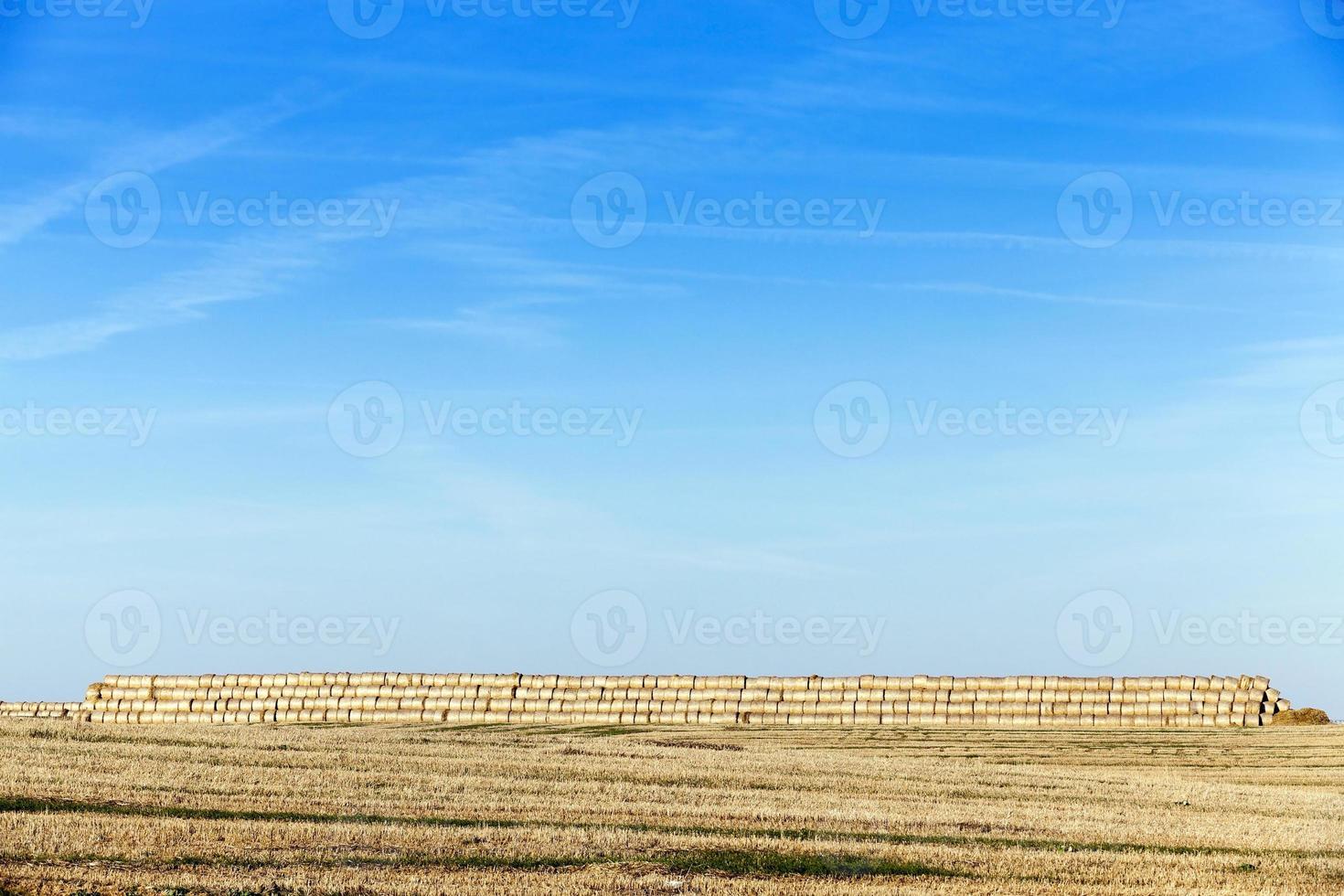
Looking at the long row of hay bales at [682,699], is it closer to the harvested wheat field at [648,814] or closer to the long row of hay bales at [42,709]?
the long row of hay bales at [42,709]

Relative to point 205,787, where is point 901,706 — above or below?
above

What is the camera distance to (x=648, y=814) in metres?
18.4

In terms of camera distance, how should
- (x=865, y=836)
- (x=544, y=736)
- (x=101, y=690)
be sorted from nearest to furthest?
1. (x=865, y=836)
2. (x=544, y=736)
3. (x=101, y=690)

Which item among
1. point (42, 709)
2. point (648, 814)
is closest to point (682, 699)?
point (648, 814)

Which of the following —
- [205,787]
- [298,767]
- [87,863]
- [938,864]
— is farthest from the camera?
[298,767]

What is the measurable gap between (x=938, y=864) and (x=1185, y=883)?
7.66 ft

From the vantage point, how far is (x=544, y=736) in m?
30.8

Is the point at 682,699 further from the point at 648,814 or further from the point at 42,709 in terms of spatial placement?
the point at 42,709

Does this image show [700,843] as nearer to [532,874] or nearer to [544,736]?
[532,874]

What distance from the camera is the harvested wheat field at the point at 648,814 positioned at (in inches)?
547

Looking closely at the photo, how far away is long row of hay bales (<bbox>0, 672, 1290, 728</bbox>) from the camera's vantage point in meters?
32.9

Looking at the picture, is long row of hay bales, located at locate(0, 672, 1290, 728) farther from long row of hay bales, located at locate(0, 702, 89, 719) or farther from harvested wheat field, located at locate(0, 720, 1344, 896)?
harvested wheat field, located at locate(0, 720, 1344, 896)

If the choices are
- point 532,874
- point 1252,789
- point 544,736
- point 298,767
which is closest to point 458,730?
point 544,736

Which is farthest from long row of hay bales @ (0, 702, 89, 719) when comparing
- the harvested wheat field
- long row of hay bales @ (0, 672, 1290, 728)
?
the harvested wheat field
